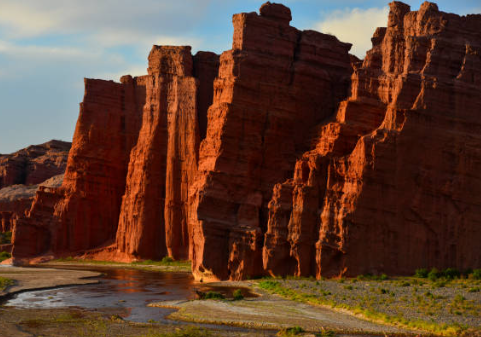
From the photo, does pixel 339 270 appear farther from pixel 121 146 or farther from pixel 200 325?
pixel 121 146

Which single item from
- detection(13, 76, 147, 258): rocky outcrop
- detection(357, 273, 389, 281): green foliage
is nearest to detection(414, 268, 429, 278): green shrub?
detection(357, 273, 389, 281): green foliage

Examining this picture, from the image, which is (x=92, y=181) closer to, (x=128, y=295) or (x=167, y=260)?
(x=167, y=260)

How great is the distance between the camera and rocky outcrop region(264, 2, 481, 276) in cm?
5359

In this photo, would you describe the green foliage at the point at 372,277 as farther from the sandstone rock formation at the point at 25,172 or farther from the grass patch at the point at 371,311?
the sandstone rock formation at the point at 25,172

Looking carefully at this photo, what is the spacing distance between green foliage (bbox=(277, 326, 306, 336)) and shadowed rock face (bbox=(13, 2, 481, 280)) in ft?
68.5

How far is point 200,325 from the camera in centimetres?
3506

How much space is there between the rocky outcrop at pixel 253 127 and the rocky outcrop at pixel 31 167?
223 feet

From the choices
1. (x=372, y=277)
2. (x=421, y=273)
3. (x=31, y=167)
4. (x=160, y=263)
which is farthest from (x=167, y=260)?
(x=31, y=167)

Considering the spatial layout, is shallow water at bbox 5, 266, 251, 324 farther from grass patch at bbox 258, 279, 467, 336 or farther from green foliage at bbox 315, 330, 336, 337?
green foliage at bbox 315, 330, 336, 337

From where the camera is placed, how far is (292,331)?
1270 inches

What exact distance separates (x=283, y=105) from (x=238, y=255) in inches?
549

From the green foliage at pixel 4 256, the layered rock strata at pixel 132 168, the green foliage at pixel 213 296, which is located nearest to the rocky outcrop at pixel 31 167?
the green foliage at pixel 4 256

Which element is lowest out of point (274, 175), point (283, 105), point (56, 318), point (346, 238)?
point (56, 318)

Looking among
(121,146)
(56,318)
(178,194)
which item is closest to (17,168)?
(121,146)
